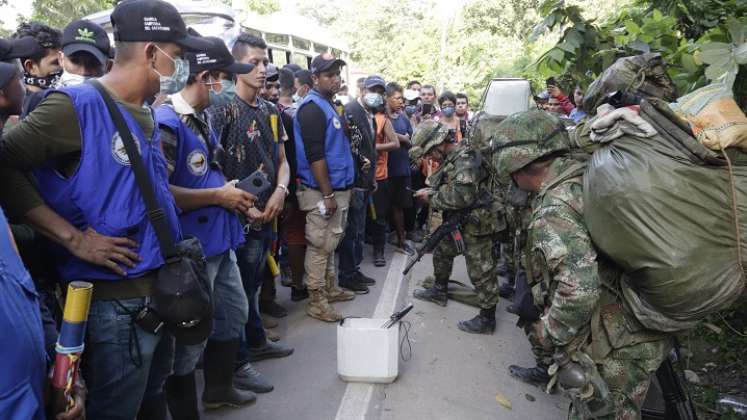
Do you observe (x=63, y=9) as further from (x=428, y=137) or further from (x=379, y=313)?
(x=379, y=313)

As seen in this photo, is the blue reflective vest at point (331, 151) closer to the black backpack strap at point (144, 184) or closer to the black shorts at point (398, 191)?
the black shorts at point (398, 191)

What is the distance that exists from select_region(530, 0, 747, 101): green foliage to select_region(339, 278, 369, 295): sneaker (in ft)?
8.62

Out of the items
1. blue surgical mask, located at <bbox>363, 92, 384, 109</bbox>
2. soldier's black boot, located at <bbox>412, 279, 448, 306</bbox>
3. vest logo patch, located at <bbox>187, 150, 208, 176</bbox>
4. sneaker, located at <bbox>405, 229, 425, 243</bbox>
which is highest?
vest logo patch, located at <bbox>187, 150, 208, 176</bbox>

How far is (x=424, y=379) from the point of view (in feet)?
11.0

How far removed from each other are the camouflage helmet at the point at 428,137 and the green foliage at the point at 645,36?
119 cm

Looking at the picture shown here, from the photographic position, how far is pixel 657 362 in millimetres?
2074

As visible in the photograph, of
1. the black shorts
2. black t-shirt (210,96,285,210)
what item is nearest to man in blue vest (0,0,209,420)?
black t-shirt (210,96,285,210)

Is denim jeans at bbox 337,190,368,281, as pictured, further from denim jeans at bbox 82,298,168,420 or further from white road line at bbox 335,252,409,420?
denim jeans at bbox 82,298,168,420

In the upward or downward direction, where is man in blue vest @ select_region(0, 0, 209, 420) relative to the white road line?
upward

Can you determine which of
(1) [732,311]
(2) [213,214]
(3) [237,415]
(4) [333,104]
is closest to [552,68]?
(4) [333,104]

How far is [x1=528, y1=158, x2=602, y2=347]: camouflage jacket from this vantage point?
1.90 m

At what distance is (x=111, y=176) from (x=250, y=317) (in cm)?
201

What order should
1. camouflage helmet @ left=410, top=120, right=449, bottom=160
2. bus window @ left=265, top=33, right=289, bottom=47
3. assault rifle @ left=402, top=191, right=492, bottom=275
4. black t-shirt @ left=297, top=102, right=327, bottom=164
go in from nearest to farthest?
black t-shirt @ left=297, top=102, right=327, bottom=164 < assault rifle @ left=402, top=191, right=492, bottom=275 < camouflage helmet @ left=410, top=120, right=449, bottom=160 < bus window @ left=265, top=33, right=289, bottom=47

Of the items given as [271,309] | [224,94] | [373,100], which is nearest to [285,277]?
[271,309]
